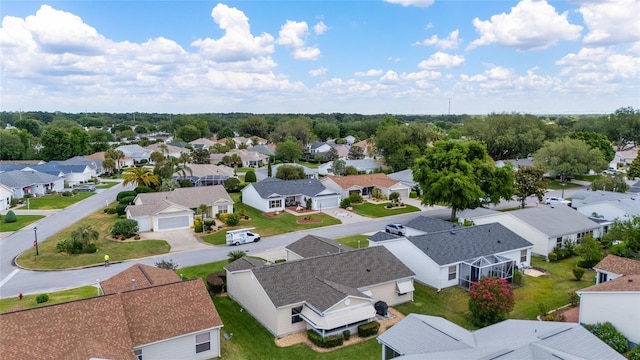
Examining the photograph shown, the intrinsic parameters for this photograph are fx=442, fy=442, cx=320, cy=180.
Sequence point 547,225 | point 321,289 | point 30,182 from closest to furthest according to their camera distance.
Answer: point 321,289 < point 547,225 < point 30,182

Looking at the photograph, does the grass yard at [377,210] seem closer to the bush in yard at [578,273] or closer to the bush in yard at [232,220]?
the bush in yard at [232,220]

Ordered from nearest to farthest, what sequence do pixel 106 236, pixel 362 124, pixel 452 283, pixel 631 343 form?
pixel 631 343, pixel 452 283, pixel 106 236, pixel 362 124

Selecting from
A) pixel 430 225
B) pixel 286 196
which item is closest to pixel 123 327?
pixel 430 225

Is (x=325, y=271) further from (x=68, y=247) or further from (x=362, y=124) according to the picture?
(x=362, y=124)

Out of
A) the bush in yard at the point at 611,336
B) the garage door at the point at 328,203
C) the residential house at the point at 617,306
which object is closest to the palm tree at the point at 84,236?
the garage door at the point at 328,203

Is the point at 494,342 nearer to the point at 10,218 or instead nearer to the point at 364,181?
the point at 364,181

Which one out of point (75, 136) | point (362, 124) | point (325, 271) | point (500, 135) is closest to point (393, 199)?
point (325, 271)

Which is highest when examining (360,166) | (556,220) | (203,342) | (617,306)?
(360,166)

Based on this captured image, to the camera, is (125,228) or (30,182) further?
(30,182)
